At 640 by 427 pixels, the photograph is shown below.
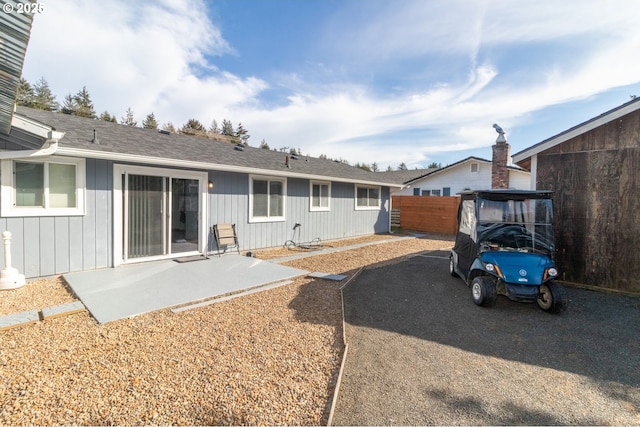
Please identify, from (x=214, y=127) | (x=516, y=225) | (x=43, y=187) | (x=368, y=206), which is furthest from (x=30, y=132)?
(x=214, y=127)

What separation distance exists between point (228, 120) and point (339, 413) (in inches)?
1853

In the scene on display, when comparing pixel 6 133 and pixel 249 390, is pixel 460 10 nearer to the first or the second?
pixel 249 390

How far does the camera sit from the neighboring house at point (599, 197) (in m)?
5.38

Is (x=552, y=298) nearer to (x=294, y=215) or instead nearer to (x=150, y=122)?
(x=294, y=215)

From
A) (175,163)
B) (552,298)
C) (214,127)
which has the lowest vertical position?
(552,298)

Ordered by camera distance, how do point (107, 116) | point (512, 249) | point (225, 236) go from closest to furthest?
point (512, 249) < point (225, 236) < point (107, 116)

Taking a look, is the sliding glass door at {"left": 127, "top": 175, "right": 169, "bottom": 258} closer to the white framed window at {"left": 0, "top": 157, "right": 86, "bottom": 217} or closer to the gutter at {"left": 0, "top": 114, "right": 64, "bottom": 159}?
the white framed window at {"left": 0, "top": 157, "right": 86, "bottom": 217}

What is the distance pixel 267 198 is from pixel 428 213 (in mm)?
9621

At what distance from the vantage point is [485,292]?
14.6 feet

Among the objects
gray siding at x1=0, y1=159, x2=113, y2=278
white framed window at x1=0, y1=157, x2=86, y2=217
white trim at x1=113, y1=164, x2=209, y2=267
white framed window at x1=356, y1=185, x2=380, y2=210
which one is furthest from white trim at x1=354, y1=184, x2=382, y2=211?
white framed window at x1=0, y1=157, x2=86, y2=217

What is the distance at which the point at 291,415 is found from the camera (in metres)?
2.12

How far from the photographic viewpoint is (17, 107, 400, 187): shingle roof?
233 inches

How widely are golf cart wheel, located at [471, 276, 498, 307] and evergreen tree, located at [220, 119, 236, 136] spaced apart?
43.7 m

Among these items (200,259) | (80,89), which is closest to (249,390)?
(200,259)
